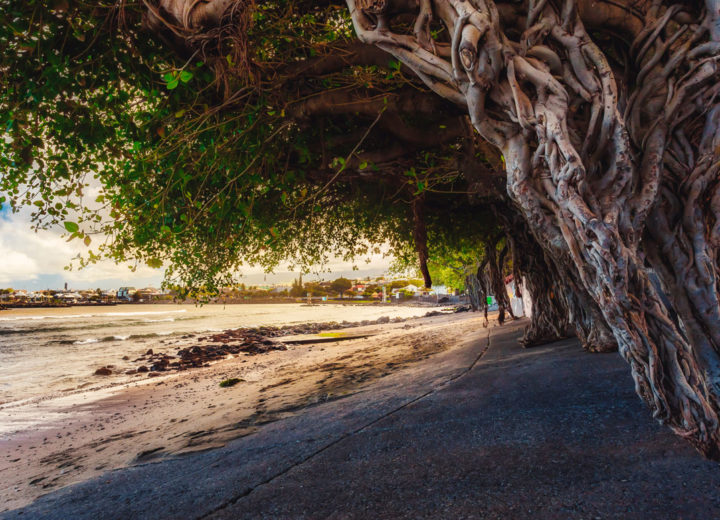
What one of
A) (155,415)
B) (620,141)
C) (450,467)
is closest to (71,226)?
(155,415)

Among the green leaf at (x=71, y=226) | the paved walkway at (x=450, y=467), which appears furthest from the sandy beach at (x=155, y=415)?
the green leaf at (x=71, y=226)

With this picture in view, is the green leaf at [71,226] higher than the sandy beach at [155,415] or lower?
higher

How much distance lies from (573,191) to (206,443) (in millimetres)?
4393

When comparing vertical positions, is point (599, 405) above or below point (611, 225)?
below

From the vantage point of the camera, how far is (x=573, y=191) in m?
2.63

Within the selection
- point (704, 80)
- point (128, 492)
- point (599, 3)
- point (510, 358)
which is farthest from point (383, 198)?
point (128, 492)

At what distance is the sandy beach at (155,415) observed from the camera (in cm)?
442

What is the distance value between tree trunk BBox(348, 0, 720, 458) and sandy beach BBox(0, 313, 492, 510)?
3.89m

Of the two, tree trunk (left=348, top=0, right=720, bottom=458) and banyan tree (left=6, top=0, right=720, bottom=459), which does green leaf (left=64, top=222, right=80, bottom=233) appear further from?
tree trunk (left=348, top=0, right=720, bottom=458)

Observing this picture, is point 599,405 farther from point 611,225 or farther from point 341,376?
point 341,376

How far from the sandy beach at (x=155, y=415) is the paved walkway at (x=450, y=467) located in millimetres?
841

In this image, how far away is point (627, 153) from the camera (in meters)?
2.70

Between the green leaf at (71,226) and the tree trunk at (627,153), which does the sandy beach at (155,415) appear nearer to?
the green leaf at (71,226)

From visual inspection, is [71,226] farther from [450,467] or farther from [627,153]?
[627,153]
